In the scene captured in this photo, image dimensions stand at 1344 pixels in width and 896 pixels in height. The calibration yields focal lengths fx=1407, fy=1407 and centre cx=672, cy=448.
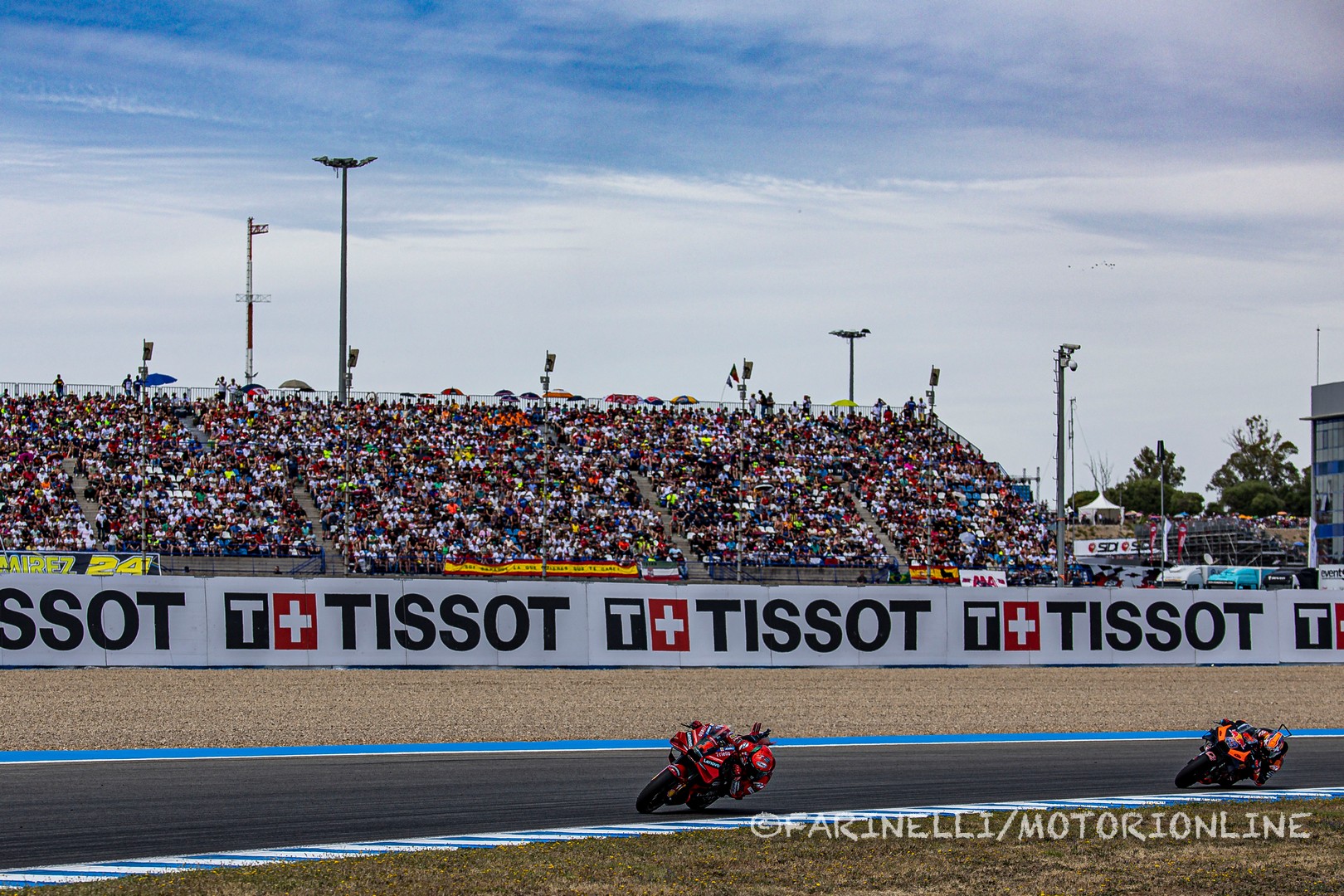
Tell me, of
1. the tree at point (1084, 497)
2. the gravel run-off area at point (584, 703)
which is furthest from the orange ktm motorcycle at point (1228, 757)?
the tree at point (1084, 497)

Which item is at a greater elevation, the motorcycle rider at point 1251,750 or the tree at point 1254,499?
the tree at point 1254,499

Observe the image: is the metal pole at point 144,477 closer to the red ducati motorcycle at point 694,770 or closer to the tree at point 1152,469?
the red ducati motorcycle at point 694,770

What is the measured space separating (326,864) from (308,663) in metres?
13.6

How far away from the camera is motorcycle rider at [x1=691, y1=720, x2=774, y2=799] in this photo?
10797mm

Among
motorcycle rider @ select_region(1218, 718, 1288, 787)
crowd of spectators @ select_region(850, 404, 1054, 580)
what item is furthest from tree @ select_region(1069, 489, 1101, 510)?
motorcycle rider @ select_region(1218, 718, 1288, 787)

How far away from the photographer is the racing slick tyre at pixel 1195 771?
12.4 metres

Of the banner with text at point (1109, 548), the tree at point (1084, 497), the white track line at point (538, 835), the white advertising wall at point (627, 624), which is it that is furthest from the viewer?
the tree at point (1084, 497)

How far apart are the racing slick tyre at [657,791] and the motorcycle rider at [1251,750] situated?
513 centimetres

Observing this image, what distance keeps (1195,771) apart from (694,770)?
4.81 meters

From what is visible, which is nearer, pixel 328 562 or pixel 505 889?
pixel 505 889

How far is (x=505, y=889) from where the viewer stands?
8219 millimetres

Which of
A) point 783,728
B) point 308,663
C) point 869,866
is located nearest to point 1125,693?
point 783,728

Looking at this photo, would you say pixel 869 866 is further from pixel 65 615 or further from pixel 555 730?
pixel 65 615

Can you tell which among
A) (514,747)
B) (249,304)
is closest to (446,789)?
(514,747)
